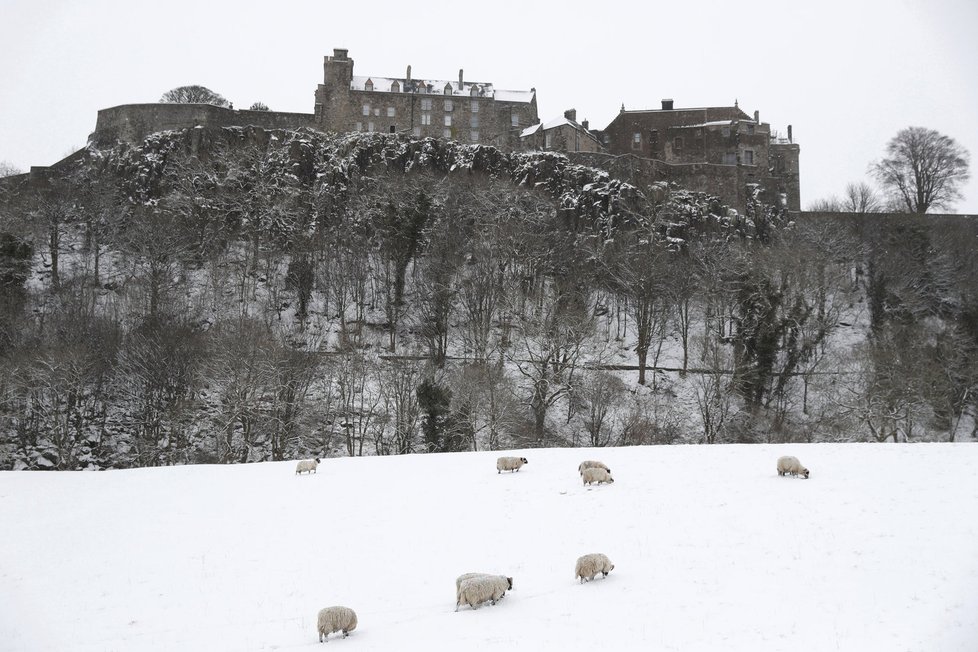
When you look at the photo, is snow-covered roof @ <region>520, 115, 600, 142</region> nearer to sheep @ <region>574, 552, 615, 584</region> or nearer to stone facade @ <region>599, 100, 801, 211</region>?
stone facade @ <region>599, 100, 801, 211</region>

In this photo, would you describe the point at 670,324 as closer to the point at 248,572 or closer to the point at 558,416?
the point at 558,416

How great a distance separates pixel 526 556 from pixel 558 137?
6284 cm

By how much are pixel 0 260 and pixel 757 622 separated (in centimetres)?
5540

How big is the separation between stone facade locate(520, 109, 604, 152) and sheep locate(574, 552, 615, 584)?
204ft

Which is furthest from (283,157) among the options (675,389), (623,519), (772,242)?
(623,519)

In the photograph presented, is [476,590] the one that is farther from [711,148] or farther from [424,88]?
[424,88]

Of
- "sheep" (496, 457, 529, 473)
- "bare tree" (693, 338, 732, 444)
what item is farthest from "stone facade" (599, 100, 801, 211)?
"sheep" (496, 457, 529, 473)

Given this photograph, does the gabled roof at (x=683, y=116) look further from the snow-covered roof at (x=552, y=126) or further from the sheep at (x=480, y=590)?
the sheep at (x=480, y=590)

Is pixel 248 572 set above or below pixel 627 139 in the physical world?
below

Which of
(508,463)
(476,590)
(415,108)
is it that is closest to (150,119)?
(415,108)

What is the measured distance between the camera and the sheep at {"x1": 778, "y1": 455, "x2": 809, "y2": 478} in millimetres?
18656

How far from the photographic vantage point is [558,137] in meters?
72.1

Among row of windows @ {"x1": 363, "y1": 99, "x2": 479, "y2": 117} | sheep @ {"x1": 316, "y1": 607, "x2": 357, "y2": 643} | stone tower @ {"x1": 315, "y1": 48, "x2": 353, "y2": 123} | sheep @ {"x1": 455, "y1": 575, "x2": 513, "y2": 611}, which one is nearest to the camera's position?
sheep @ {"x1": 316, "y1": 607, "x2": 357, "y2": 643}

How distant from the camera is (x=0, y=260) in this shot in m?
48.8
